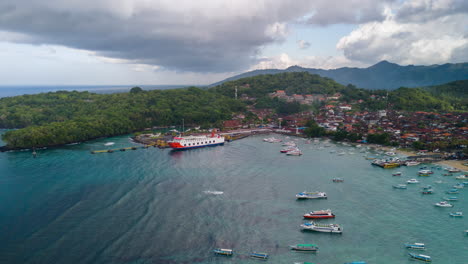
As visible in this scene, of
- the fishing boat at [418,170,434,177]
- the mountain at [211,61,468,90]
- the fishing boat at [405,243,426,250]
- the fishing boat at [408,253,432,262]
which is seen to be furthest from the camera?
the mountain at [211,61,468,90]

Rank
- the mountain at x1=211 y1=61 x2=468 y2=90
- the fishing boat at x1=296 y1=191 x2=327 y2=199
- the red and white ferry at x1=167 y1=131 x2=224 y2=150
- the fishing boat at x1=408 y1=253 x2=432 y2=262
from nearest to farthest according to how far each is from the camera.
A: 1. the fishing boat at x1=408 y1=253 x2=432 y2=262
2. the fishing boat at x1=296 y1=191 x2=327 y2=199
3. the red and white ferry at x1=167 y1=131 x2=224 y2=150
4. the mountain at x1=211 y1=61 x2=468 y2=90

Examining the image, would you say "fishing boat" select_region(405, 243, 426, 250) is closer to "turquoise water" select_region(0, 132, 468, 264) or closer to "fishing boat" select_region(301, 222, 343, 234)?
"turquoise water" select_region(0, 132, 468, 264)

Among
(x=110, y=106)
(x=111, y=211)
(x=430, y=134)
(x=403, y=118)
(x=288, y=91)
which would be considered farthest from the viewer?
(x=288, y=91)

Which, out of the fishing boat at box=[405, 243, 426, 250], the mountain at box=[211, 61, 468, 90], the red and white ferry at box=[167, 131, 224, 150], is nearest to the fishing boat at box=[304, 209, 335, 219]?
the fishing boat at box=[405, 243, 426, 250]

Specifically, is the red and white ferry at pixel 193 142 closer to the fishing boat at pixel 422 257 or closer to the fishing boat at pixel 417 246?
the fishing boat at pixel 417 246

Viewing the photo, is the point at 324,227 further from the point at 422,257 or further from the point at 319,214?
the point at 422,257

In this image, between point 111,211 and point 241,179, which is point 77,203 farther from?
point 241,179

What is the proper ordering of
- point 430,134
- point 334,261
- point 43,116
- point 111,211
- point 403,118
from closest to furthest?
1. point 334,261
2. point 111,211
3. point 430,134
4. point 403,118
5. point 43,116

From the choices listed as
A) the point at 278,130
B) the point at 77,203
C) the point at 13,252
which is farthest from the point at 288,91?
the point at 13,252
